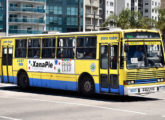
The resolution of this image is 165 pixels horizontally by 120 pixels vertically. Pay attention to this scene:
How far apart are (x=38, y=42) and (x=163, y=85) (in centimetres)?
707

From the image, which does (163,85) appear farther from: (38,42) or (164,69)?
(38,42)

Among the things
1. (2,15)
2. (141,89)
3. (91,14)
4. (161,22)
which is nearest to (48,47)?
(141,89)

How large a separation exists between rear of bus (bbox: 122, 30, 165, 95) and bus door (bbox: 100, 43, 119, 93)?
0.56m

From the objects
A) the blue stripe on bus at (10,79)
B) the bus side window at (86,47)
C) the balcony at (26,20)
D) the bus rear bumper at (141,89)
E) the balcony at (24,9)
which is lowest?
the bus rear bumper at (141,89)

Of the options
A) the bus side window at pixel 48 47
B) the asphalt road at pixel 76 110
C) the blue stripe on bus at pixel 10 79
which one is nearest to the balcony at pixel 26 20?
the blue stripe on bus at pixel 10 79

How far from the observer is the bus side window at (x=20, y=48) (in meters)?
23.8

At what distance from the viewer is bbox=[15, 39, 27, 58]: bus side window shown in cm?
2384

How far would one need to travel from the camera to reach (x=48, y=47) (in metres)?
22.1

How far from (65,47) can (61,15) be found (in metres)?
85.5

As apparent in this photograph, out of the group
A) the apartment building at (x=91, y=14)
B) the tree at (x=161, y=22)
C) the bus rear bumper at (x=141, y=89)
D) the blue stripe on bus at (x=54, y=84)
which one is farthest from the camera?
the apartment building at (x=91, y=14)

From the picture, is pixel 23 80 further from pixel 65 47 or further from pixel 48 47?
pixel 65 47

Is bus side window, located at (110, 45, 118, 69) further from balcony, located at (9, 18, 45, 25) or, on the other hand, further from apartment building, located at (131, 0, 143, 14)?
apartment building, located at (131, 0, 143, 14)

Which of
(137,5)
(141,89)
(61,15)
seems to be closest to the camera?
(141,89)

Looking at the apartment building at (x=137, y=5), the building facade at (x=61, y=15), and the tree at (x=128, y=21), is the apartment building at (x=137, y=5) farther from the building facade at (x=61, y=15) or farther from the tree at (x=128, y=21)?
the tree at (x=128, y=21)
